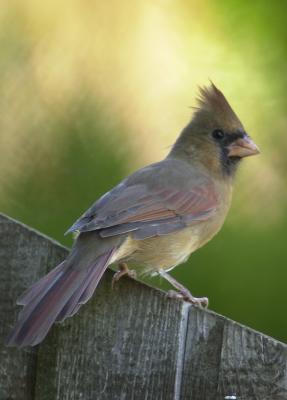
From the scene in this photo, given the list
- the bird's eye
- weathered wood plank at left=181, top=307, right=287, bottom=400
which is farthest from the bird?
weathered wood plank at left=181, top=307, right=287, bottom=400

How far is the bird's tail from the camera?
279cm

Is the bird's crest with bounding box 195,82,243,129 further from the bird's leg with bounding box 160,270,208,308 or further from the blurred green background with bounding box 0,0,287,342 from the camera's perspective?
the bird's leg with bounding box 160,270,208,308

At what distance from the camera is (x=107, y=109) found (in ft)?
13.2

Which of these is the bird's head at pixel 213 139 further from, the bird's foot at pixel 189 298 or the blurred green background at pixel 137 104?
the bird's foot at pixel 189 298

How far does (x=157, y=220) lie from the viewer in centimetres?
393

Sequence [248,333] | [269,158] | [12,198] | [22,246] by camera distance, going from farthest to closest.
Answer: [269,158] < [12,198] < [22,246] < [248,333]

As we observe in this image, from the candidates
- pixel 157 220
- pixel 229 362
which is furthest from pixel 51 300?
pixel 157 220

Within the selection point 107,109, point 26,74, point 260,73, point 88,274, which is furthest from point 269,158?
point 88,274

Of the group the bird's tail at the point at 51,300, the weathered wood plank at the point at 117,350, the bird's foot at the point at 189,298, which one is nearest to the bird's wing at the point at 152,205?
the bird's foot at the point at 189,298

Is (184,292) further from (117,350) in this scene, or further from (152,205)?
(117,350)

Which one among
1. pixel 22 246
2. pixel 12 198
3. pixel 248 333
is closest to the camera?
pixel 248 333

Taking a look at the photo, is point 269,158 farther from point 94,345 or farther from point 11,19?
point 94,345

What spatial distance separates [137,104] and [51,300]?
4.30 ft

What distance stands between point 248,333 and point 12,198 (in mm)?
1320
